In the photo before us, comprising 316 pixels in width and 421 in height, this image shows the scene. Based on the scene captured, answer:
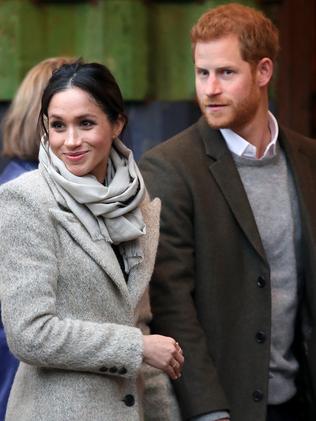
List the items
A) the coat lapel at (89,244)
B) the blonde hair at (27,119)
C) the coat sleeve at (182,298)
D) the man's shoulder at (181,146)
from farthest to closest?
the blonde hair at (27,119), the man's shoulder at (181,146), the coat sleeve at (182,298), the coat lapel at (89,244)

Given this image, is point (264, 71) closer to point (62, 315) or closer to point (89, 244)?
point (89, 244)

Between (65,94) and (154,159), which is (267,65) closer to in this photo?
(154,159)

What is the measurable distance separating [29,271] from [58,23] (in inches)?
117

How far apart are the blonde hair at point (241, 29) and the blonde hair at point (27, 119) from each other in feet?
1.67

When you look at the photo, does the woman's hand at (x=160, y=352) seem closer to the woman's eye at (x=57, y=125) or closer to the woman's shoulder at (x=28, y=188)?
the woman's shoulder at (x=28, y=188)

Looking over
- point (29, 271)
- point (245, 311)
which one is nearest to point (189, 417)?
point (245, 311)

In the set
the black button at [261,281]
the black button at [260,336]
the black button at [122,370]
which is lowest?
the black button at [260,336]

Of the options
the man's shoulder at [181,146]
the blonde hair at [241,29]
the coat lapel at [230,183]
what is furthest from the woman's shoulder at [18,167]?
the blonde hair at [241,29]

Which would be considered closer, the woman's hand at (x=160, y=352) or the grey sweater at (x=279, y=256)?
the woman's hand at (x=160, y=352)

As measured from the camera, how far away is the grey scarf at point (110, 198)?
4.08m

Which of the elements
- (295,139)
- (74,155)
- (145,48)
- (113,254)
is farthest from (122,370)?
(145,48)

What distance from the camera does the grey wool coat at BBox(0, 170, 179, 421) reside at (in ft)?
12.9

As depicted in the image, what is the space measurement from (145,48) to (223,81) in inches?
70.9

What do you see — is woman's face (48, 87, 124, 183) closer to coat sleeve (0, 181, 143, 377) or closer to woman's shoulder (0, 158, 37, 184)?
coat sleeve (0, 181, 143, 377)
